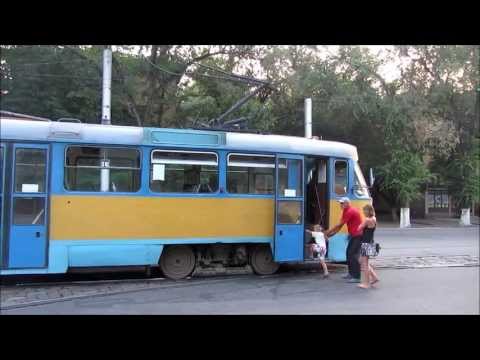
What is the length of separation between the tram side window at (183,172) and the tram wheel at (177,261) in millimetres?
1176

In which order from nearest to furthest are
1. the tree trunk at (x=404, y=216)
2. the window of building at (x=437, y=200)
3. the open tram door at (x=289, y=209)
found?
the open tram door at (x=289, y=209), the tree trunk at (x=404, y=216), the window of building at (x=437, y=200)

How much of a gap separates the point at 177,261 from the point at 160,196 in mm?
1368

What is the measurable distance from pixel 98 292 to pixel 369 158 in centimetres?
2279

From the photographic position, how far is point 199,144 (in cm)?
912

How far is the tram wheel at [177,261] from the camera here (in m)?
9.10

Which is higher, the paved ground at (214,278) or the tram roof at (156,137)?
the tram roof at (156,137)

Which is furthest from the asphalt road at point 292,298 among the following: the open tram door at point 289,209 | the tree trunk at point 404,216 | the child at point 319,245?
the tree trunk at point 404,216

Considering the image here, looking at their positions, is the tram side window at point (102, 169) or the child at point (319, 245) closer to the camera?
the tram side window at point (102, 169)

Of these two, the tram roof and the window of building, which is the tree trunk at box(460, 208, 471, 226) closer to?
the window of building

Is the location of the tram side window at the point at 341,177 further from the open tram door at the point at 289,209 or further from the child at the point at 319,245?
the child at the point at 319,245

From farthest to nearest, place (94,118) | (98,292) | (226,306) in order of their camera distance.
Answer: (94,118), (98,292), (226,306)

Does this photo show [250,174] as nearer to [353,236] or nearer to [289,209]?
[289,209]

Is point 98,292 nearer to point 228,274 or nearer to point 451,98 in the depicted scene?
point 228,274

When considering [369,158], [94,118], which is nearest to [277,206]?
[94,118]
